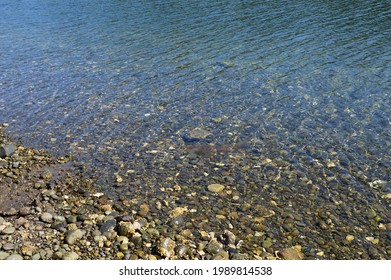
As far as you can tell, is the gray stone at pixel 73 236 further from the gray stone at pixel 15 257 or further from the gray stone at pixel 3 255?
the gray stone at pixel 3 255

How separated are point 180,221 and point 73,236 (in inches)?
105

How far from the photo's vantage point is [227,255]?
919 centimetres

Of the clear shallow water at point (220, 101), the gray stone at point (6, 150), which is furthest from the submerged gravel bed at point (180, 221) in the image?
the gray stone at point (6, 150)

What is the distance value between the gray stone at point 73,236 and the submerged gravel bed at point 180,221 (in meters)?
0.02

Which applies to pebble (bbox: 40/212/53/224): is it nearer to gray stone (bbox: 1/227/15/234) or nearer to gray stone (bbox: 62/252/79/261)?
gray stone (bbox: 1/227/15/234)

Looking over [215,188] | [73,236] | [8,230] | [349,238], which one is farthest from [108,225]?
[349,238]

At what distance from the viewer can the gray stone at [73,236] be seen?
9.30m

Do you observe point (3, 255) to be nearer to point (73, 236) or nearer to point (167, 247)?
point (73, 236)

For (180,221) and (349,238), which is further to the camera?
(180,221)

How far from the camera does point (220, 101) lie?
18625 millimetres

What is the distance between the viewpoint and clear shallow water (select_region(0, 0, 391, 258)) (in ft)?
42.2

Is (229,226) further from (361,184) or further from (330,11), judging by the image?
(330,11)

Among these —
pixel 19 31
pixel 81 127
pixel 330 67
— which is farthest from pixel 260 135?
pixel 19 31

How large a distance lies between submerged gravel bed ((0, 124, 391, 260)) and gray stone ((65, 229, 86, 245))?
0.07 ft
